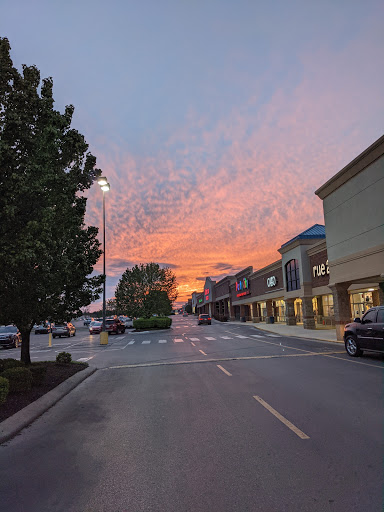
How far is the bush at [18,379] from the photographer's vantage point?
800cm

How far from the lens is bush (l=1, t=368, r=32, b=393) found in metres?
8.00

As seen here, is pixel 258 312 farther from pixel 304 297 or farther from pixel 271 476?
pixel 271 476

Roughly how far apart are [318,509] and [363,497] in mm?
561

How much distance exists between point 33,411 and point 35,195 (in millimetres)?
4594

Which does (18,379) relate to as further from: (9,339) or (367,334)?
(9,339)

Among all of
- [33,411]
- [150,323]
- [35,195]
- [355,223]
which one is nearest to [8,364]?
[33,411]

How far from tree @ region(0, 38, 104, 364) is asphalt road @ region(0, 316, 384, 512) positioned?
2989 millimetres

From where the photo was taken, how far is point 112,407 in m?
7.35

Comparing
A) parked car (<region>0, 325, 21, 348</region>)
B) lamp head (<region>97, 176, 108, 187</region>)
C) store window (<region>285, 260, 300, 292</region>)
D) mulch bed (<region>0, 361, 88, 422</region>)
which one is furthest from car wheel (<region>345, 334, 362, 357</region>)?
store window (<region>285, 260, 300, 292</region>)

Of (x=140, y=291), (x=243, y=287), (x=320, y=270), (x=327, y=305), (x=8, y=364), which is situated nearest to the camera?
(x=8, y=364)

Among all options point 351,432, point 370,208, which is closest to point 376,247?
point 370,208

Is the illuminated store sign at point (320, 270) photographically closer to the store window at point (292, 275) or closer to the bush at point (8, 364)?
the store window at point (292, 275)

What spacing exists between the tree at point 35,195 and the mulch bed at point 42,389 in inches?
Answer: 70.6

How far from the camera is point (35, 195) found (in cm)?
757
